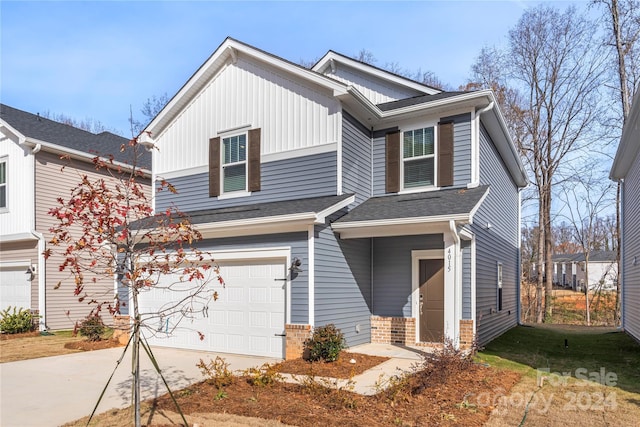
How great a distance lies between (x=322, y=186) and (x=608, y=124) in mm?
16474

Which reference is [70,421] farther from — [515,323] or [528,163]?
[528,163]

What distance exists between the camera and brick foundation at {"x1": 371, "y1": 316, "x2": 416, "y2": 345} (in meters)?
10.5

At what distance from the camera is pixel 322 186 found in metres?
10.2

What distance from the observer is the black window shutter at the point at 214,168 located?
11.8 meters

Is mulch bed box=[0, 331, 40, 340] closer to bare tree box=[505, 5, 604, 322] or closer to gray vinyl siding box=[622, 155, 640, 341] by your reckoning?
gray vinyl siding box=[622, 155, 640, 341]

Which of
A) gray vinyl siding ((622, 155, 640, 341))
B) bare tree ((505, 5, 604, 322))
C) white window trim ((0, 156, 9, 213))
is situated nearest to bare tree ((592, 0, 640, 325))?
bare tree ((505, 5, 604, 322))

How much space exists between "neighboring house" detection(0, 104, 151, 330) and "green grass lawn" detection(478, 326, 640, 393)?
12.1 m

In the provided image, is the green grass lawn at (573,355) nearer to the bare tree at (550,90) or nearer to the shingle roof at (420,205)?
the shingle roof at (420,205)

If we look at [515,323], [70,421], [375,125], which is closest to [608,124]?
[515,323]

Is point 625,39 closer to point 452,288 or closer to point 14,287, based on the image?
point 452,288

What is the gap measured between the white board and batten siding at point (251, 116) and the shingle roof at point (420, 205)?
5.76 feet

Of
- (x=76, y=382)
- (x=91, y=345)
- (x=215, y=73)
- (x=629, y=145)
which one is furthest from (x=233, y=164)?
(x=629, y=145)

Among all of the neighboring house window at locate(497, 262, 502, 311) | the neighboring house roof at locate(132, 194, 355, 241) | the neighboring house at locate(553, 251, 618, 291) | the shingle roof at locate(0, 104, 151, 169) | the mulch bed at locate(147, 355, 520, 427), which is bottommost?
the neighboring house at locate(553, 251, 618, 291)

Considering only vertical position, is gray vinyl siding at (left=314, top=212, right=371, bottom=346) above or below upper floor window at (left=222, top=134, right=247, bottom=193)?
below
